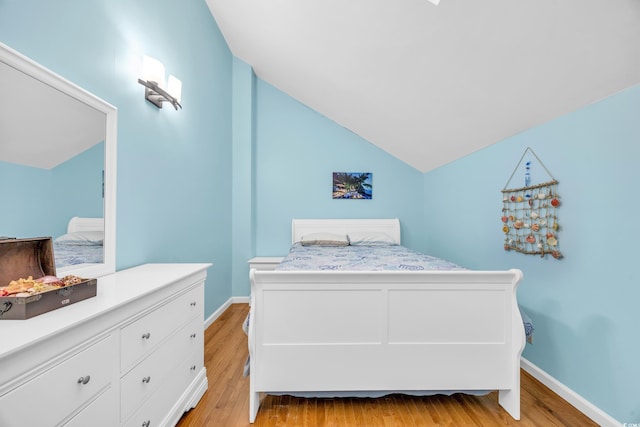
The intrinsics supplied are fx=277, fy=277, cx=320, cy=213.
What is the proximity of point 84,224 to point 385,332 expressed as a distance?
163 cm

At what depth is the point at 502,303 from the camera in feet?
5.19

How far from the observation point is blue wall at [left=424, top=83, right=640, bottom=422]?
1374 mm

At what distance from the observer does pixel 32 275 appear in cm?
99

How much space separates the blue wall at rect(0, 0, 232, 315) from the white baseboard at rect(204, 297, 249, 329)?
3.4 inches

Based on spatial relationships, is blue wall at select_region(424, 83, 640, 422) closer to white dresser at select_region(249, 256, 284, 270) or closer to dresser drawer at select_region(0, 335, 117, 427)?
dresser drawer at select_region(0, 335, 117, 427)

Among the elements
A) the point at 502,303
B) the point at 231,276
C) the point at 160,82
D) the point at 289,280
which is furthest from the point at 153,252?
the point at 502,303

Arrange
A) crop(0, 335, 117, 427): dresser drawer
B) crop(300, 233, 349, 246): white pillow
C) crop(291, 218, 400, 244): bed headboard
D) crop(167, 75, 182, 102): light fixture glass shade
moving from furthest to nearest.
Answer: crop(291, 218, 400, 244): bed headboard < crop(300, 233, 349, 246): white pillow < crop(167, 75, 182, 102): light fixture glass shade < crop(0, 335, 117, 427): dresser drawer

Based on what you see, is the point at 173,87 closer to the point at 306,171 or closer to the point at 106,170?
the point at 106,170

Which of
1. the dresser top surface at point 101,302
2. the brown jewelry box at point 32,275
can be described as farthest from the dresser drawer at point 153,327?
the brown jewelry box at point 32,275

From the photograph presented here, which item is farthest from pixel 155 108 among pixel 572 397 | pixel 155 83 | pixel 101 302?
pixel 572 397

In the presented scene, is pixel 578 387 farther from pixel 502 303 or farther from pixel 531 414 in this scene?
pixel 502 303

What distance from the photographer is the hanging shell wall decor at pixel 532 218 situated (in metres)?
1.79

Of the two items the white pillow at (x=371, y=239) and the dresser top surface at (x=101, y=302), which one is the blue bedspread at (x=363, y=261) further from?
the dresser top surface at (x=101, y=302)

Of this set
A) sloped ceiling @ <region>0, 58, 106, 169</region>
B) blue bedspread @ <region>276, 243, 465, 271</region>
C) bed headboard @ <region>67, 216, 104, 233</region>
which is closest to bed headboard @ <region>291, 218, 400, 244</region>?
blue bedspread @ <region>276, 243, 465, 271</region>
